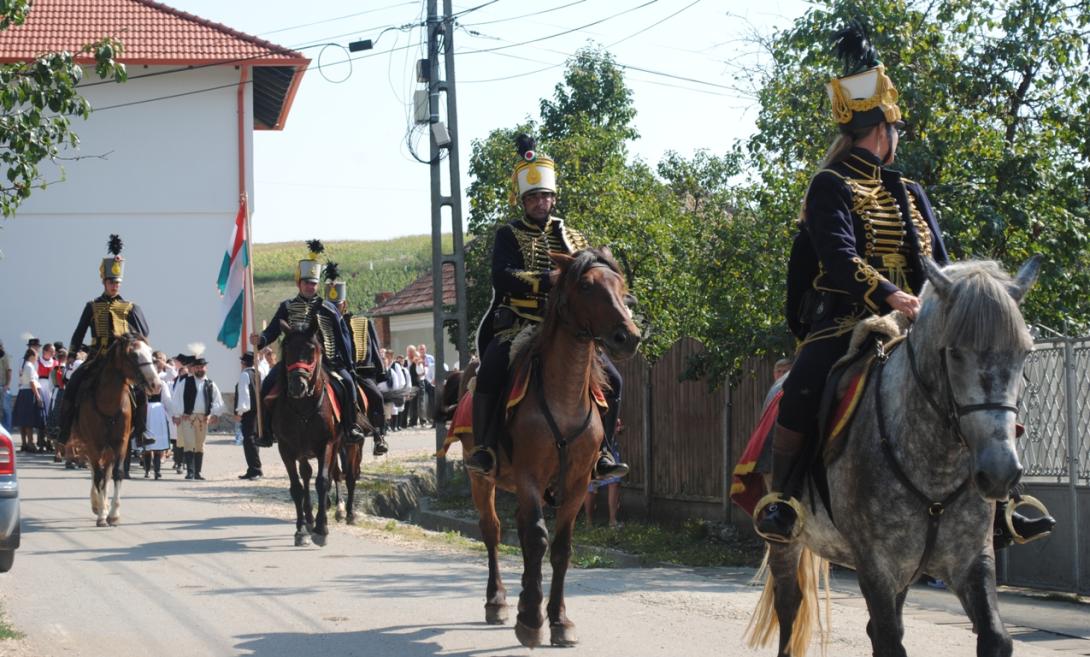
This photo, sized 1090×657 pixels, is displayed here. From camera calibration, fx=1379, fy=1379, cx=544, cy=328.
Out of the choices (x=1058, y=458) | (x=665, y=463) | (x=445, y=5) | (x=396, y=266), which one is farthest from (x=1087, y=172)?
(x=396, y=266)

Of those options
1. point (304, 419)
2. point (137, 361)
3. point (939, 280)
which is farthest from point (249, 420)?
point (939, 280)

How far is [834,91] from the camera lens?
22.5ft

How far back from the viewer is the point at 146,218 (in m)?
39.1

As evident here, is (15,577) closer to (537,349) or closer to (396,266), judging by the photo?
(537,349)

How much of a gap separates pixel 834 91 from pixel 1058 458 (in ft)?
20.7

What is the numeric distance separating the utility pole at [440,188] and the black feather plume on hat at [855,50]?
14.6 meters

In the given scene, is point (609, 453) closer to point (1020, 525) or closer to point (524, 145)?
point (524, 145)

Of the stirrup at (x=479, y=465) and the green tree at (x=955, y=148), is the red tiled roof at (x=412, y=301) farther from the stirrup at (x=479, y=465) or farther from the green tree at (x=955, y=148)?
the stirrup at (x=479, y=465)

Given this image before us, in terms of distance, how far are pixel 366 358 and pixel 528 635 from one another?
34.6 feet

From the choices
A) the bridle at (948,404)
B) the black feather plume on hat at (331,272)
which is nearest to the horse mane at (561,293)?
the bridle at (948,404)

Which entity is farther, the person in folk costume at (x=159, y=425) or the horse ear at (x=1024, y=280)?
the person in folk costume at (x=159, y=425)

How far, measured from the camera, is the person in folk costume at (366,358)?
1820 centimetres

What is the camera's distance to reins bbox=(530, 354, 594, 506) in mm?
9352

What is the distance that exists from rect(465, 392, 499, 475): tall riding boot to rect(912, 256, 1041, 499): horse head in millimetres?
4580
